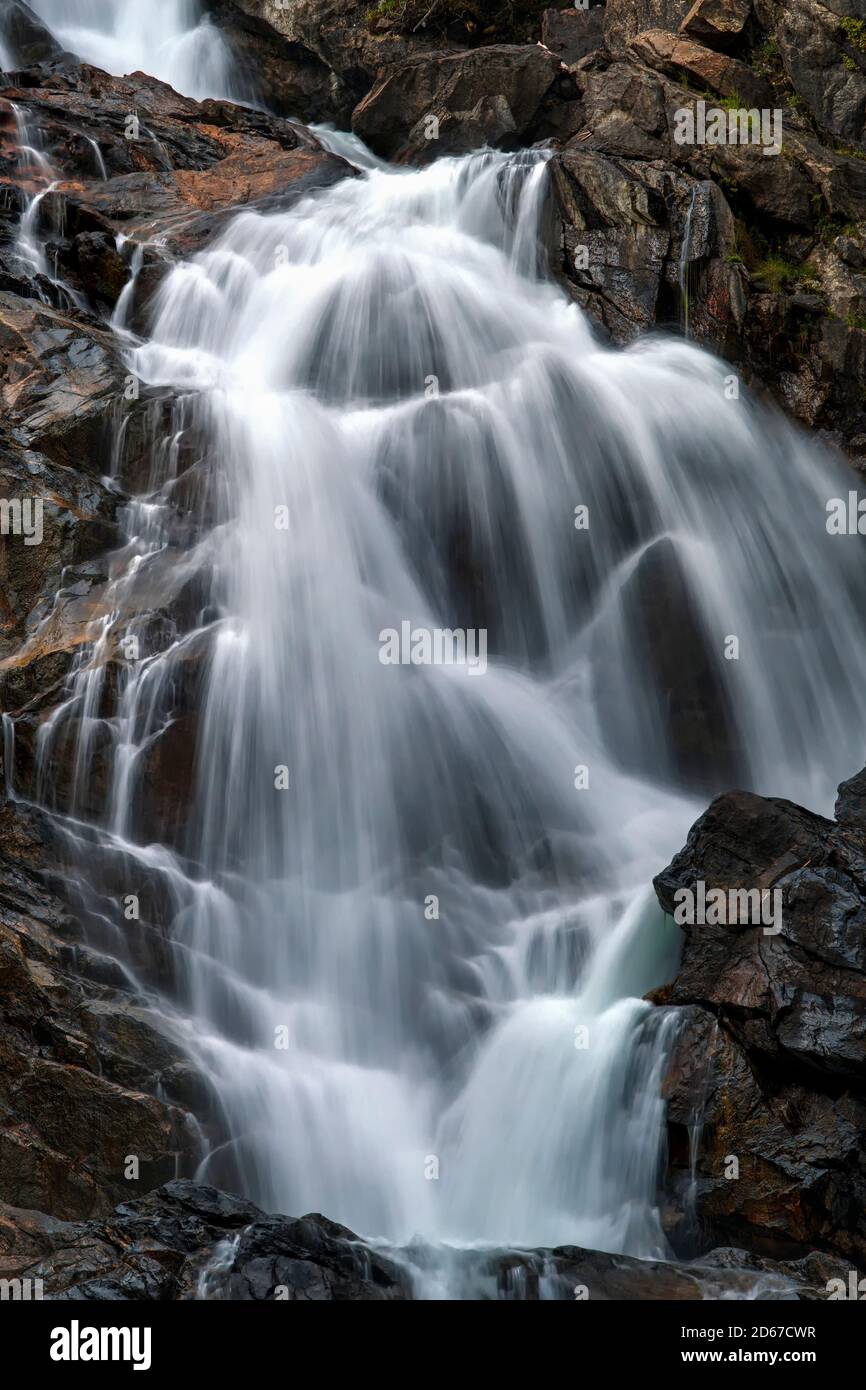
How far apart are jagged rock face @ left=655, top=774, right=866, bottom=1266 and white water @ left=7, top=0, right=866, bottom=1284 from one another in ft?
1.02

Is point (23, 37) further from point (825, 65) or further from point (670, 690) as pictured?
point (670, 690)

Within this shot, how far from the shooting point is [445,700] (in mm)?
10445

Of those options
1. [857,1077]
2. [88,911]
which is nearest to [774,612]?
[857,1077]

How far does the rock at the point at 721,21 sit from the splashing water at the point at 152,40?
306 inches

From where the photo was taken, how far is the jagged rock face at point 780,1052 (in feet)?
24.1

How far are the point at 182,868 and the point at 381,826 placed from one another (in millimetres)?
1534

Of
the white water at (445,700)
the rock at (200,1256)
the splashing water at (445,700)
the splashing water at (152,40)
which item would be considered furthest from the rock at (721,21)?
the rock at (200,1256)

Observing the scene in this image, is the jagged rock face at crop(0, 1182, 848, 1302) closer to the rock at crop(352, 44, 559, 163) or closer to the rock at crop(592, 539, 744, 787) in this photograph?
the rock at crop(592, 539, 744, 787)

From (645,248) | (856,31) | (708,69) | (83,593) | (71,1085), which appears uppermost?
(856,31)

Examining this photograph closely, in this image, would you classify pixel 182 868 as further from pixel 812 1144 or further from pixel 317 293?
pixel 317 293

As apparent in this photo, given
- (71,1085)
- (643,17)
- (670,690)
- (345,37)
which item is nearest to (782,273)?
(643,17)

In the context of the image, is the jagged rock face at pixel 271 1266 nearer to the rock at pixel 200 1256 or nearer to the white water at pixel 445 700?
the rock at pixel 200 1256

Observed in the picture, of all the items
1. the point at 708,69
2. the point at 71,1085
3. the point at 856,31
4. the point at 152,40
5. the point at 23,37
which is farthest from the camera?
the point at 152,40

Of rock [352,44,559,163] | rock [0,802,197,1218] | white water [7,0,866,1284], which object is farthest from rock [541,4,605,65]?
rock [0,802,197,1218]
